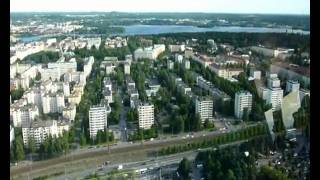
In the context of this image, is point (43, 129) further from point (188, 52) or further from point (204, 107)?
point (188, 52)

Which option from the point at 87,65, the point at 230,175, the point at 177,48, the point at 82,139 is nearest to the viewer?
the point at 230,175

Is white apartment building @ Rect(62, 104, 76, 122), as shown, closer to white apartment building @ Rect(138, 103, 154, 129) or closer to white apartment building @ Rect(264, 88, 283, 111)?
white apartment building @ Rect(138, 103, 154, 129)

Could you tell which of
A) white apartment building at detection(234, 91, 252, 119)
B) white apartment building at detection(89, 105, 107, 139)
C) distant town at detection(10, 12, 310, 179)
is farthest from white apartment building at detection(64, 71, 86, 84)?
white apartment building at detection(234, 91, 252, 119)

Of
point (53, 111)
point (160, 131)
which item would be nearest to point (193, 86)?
point (160, 131)

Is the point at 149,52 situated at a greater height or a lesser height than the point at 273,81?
greater

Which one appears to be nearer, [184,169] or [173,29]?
[184,169]

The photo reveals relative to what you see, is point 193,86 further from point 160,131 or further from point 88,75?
point 88,75

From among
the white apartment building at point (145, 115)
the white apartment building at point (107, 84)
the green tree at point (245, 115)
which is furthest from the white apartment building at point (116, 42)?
the green tree at point (245, 115)

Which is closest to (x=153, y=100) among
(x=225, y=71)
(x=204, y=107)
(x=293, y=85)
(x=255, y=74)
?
(x=204, y=107)
